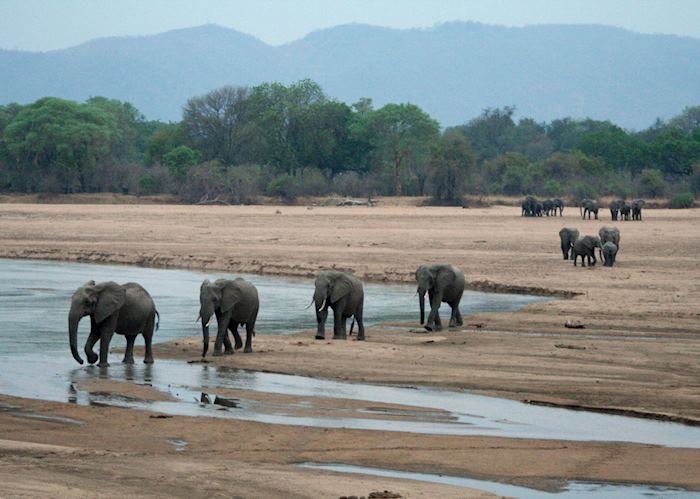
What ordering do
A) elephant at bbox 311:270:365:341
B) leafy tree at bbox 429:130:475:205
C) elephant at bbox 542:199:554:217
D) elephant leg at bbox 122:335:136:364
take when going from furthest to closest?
leafy tree at bbox 429:130:475:205
elephant at bbox 542:199:554:217
elephant at bbox 311:270:365:341
elephant leg at bbox 122:335:136:364

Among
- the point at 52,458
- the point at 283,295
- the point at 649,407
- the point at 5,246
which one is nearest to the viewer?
the point at 52,458

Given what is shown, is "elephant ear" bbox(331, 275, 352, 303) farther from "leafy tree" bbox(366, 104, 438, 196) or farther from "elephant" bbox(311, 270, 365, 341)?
"leafy tree" bbox(366, 104, 438, 196)

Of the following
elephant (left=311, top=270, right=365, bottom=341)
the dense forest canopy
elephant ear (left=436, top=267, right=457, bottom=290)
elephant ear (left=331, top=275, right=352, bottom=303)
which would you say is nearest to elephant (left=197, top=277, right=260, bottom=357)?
elephant (left=311, top=270, right=365, bottom=341)

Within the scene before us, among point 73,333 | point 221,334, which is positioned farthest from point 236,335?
point 73,333

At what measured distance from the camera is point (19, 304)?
26.7 meters

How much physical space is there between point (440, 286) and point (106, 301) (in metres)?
7.04

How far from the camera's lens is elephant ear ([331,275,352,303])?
20922mm

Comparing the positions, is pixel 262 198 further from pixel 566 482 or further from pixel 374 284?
pixel 566 482

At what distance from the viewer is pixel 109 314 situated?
1783 centimetres

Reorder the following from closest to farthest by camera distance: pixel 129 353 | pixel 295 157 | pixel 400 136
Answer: pixel 129 353, pixel 400 136, pixel 295 157

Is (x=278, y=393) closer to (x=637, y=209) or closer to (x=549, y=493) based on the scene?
(x=549, y=493)

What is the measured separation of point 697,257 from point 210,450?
27.6 m

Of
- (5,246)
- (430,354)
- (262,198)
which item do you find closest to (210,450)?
(430,354)

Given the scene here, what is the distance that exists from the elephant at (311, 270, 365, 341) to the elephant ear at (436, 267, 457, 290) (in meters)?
2.05
